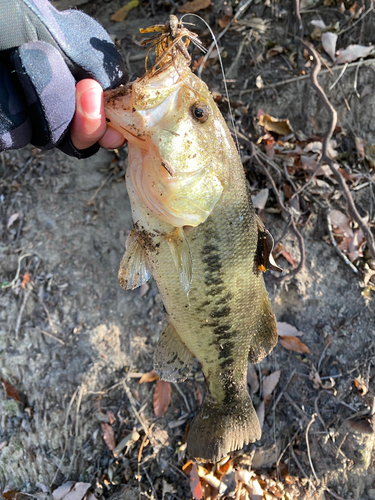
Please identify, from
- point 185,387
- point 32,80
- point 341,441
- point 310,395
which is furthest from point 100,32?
point 341,441

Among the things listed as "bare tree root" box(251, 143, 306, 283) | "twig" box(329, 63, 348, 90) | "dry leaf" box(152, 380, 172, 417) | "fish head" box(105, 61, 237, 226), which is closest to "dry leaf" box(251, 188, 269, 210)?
"bare tree root" box(251, 143, 306, 283)

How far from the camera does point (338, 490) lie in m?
2.65

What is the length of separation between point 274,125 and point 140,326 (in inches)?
87.4

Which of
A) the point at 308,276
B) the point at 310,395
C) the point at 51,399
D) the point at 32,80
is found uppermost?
the point at 32,80

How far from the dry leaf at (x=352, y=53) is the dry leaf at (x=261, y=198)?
4.61 ft

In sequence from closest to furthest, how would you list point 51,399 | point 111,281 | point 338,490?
point 338,490
point 51,399
point 111,281

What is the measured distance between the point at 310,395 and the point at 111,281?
200 cm

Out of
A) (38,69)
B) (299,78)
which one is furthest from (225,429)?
(299,78)

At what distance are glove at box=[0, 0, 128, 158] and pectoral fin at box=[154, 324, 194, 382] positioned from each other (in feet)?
4.34

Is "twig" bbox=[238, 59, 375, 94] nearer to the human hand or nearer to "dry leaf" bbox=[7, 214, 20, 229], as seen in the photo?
the human hand

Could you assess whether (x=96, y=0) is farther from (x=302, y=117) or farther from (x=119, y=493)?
(x=119, y=493)

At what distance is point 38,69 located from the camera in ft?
4.63

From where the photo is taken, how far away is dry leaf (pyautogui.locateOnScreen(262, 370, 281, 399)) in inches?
114

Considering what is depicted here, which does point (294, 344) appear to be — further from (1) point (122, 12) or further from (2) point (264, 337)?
(1) point (122, 12)
